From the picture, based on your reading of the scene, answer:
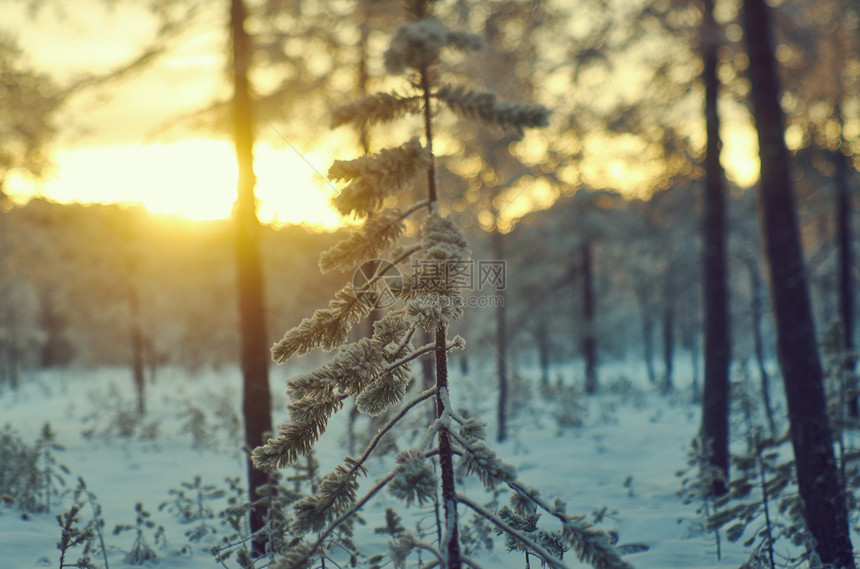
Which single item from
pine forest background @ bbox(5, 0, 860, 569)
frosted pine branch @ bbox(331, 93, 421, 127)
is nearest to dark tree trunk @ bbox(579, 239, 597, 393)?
pine forest background @ bbox(5, 0, 860, 569)

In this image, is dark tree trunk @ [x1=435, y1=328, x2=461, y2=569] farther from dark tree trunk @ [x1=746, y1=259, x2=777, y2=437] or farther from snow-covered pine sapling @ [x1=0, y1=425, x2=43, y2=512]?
dark tree trunk @ [x1=746, y1=259, x2=777, y2=437]

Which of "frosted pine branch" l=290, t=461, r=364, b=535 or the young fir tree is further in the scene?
"frosted pine branch" l=290, t=461, r=364, b=535

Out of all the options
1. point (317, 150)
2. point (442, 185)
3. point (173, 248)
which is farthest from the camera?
point (173, 248)

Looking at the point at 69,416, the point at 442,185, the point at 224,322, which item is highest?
the point at 442,185

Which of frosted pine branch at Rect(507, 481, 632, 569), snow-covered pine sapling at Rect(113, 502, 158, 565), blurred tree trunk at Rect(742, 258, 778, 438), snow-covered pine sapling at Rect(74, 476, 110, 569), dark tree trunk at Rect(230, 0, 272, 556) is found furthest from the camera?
blurred tree trunk at Rect(742, 258, 778, 438)

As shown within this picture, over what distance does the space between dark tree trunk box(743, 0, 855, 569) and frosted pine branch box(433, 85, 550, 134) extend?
3351 millimetres

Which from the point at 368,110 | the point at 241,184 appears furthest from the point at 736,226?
the point at 368,110

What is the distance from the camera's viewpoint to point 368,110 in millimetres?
2539

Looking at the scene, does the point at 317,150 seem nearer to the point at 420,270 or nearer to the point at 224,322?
the point at 420,270

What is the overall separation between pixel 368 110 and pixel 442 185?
9.51 metres

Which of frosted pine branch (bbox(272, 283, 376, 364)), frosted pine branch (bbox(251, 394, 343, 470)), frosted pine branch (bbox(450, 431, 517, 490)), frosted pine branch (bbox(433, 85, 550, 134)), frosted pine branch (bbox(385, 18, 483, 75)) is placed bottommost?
frosted pine branch (bbox(450, 431, 517, 490))

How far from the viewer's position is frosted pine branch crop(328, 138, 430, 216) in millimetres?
2285

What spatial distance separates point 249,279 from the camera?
5.70m

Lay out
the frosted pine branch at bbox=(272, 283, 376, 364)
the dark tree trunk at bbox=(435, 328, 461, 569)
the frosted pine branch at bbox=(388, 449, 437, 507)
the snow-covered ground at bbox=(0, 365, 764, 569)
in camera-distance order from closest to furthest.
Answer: the frosted pine branch at bbox=(388, 449, 437, 507) < the dark tree trunk at bbox=(435, 328, 461, 569) < the frosted pine branch at bbox=(272, 283, 376, 364) < the snow-covered ground at bbox=(0, 365, 764, 569)
